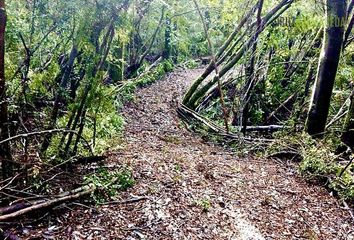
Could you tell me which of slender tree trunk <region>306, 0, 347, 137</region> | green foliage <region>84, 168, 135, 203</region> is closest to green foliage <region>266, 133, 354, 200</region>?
slender tree trunk <region>306, 0, 347, 137</region>

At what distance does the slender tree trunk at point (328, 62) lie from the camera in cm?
624

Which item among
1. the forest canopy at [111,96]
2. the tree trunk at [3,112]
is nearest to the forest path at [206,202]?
the forest canopy at [111,96]

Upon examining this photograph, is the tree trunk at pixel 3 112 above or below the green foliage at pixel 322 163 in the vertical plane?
above

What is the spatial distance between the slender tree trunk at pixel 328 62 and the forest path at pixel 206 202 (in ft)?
3.76

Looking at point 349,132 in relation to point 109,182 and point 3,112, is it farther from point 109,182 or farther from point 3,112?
point 3,112

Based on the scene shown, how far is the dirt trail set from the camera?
3926 millimetres

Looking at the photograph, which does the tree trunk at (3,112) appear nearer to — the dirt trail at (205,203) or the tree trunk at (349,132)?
the dirt trail at (205,203)

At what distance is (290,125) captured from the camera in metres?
8.37

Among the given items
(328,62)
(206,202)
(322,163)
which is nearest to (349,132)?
(322,163)

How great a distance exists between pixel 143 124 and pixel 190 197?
4.08 metres

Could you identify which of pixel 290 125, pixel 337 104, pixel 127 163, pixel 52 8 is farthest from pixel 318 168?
pixel 52 8

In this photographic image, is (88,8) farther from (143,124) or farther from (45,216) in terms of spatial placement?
(143,124)

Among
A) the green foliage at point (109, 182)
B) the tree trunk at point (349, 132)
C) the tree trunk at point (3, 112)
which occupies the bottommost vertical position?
the green foliage at point (109, 182)

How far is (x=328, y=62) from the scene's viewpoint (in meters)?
6.42
